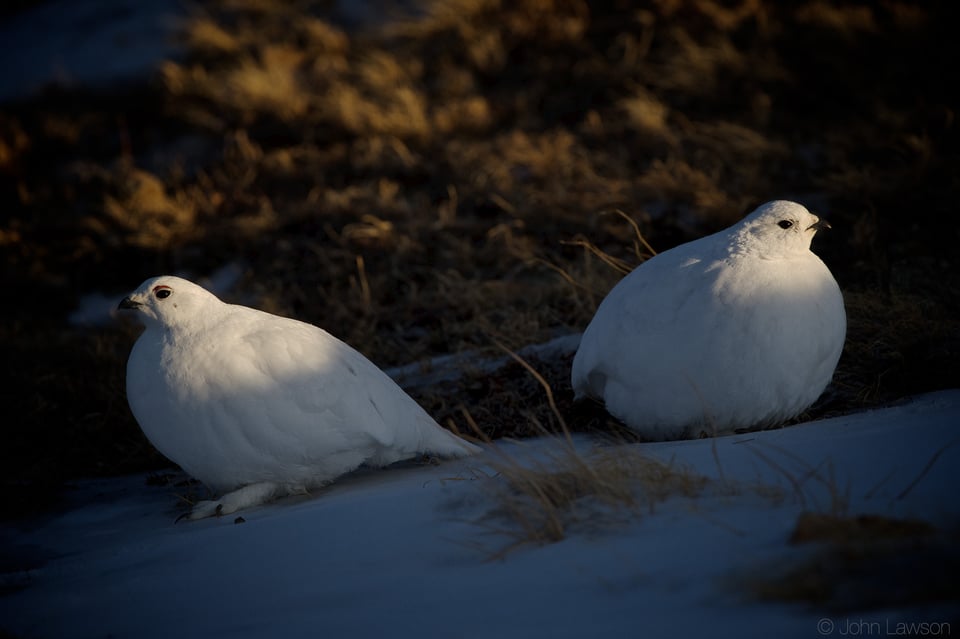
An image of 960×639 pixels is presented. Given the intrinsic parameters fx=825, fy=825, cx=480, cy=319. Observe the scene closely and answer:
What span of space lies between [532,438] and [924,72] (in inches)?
229

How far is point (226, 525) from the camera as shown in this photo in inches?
112

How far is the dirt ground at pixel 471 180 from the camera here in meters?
4.52

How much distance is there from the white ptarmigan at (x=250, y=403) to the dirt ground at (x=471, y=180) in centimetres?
93

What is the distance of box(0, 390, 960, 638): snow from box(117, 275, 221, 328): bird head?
79cm

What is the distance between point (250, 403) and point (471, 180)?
4.28 metres

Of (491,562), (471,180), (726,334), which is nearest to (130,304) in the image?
(491,562)

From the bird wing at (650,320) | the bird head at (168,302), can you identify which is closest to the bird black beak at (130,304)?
the bird head at (168,302)

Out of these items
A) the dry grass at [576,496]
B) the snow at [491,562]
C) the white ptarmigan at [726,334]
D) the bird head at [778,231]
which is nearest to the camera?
the snow at [491,562]

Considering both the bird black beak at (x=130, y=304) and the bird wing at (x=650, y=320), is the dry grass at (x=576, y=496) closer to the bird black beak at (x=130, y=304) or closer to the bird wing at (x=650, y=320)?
the bird wing at (x=650, y=320)

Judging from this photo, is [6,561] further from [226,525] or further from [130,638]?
[130,638]

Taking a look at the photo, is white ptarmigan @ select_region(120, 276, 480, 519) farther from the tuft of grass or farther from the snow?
the tuft of grass

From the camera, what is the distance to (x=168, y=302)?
3225mm

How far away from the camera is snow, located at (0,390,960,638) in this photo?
1.75 meters

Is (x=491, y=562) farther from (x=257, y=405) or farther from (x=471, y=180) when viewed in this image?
(x=471, y=180)
